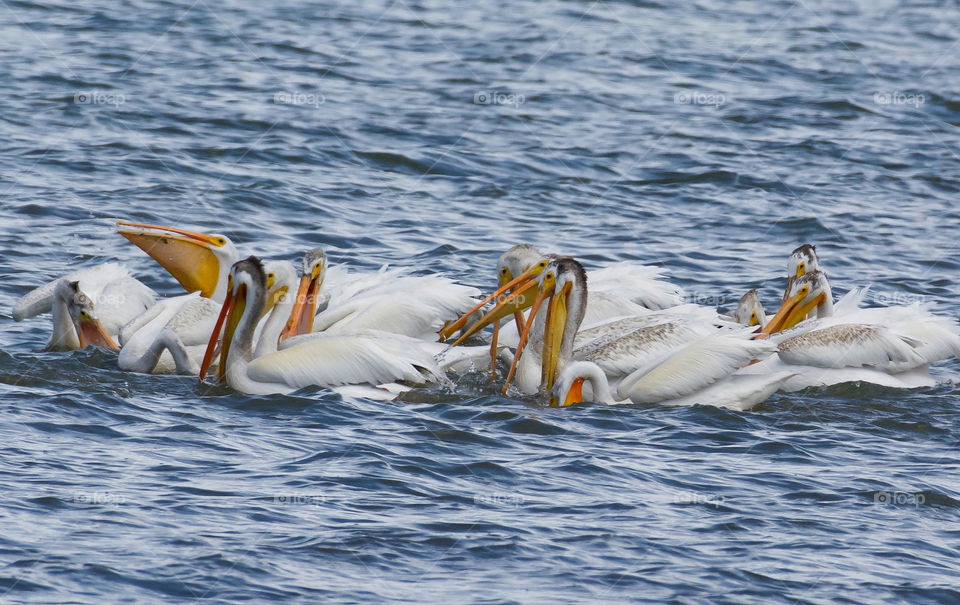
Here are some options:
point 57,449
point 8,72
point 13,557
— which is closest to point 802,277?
point 57,449

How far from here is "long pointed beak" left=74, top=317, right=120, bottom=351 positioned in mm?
7871

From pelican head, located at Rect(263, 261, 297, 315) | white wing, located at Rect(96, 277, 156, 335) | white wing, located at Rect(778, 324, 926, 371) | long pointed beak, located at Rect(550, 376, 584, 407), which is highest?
pelican head, located at Rect(263, 261, 297, 315)

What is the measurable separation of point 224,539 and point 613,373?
3009mm

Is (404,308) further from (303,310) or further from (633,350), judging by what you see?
(633,350)

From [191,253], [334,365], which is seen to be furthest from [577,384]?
[191,253]

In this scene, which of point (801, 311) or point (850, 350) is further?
point (801, 311)

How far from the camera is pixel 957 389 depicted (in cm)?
752

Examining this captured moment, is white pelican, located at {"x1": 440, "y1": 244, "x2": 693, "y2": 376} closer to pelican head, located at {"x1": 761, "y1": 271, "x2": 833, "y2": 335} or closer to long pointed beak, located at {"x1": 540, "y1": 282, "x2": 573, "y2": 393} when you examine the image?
long pointed beak, located at {"x1": 540, "y1": 282, "x2": 573, "y2": 393}

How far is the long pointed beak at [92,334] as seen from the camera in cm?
787

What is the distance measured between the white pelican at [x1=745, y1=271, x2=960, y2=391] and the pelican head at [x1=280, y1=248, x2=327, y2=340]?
248 centimetres

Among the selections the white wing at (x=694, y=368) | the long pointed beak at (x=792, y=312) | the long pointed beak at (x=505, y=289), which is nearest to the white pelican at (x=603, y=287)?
the long pointed beak at (x=505, y=289)

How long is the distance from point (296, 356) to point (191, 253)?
6.17 feet

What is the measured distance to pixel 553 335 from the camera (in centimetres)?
745

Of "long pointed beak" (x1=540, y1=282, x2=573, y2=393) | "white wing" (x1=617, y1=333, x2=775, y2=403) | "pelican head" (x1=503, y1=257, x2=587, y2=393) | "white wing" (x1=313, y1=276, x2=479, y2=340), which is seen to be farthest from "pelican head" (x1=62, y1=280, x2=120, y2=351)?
"white wing" (x1=617, y1=333, x2=775, y2=403)
